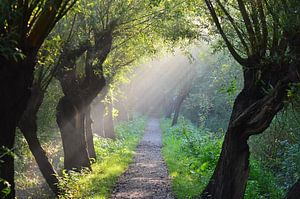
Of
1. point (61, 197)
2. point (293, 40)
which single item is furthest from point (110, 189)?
point (293, 40)

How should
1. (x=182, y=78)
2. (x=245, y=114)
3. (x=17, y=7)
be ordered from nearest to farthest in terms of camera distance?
1. (x=17, y=7)
2. (x=245, y=114)
3. (x=182, y=78)

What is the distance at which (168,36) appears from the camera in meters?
13.7

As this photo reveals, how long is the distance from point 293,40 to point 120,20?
24.6 ft

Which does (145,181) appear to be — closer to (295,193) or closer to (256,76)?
(256,76)

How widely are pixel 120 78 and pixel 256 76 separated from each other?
13233 mm

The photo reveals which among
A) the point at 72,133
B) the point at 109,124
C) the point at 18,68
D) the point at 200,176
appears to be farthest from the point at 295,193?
the point at 109,124

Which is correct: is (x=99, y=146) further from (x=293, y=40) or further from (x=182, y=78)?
(x=182, y=78)

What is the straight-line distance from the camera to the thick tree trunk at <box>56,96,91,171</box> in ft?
45.4

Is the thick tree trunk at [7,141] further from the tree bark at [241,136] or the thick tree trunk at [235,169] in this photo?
the thick tree trunk at [235,169]

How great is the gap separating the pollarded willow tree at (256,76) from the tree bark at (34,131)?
513 cm

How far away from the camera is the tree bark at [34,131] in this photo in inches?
460

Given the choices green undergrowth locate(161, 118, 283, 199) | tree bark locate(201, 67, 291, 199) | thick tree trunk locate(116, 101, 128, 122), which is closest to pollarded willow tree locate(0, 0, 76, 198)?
tree bark locate(201, 67, 291, 199)

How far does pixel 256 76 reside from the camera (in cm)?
880

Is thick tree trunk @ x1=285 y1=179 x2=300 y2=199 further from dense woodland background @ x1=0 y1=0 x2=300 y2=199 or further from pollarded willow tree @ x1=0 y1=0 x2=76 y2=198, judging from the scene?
pollarded willow tree @ x1=0 y1=0 x2=76 y2=198
